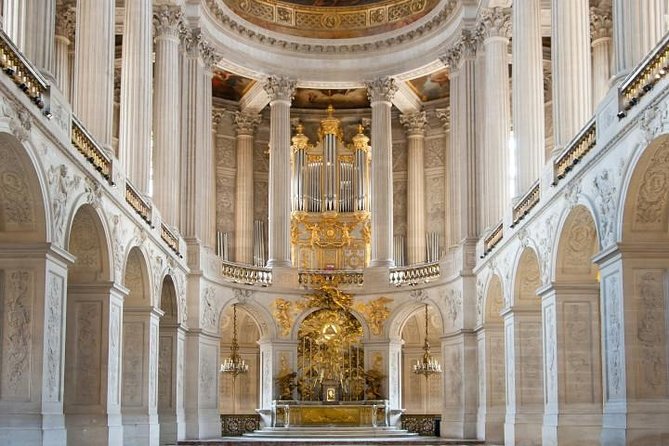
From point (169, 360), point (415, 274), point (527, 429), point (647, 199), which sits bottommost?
point (527, 429)

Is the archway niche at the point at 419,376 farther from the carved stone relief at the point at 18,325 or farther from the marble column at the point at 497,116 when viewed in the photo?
the carved stone relief at the point at 18,325

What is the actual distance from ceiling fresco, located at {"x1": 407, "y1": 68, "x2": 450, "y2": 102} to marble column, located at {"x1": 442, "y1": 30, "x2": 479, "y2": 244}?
395cm

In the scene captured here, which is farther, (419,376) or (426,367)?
(419,376)

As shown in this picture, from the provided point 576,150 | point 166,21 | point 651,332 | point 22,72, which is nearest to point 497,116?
point 166,21

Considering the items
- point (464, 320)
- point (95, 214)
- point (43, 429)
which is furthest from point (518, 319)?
point (43, 429)

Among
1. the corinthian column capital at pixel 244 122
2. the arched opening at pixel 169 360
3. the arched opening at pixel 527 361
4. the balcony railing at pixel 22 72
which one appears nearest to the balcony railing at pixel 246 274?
the arched opening at pixel 169 360

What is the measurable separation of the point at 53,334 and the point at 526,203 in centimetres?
1240

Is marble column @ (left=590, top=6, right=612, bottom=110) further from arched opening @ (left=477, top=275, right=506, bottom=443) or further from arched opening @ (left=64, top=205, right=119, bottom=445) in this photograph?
arched opening @ (left=64, top=205, right=119, bottom=445)

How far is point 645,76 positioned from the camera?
55.1 ft

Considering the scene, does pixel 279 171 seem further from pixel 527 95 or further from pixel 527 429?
pixel 527 429

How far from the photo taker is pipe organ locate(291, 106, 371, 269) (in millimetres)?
41281

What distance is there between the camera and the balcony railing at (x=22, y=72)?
15484 mm

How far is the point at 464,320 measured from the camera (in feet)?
110

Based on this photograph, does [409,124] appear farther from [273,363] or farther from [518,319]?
[518,319]
